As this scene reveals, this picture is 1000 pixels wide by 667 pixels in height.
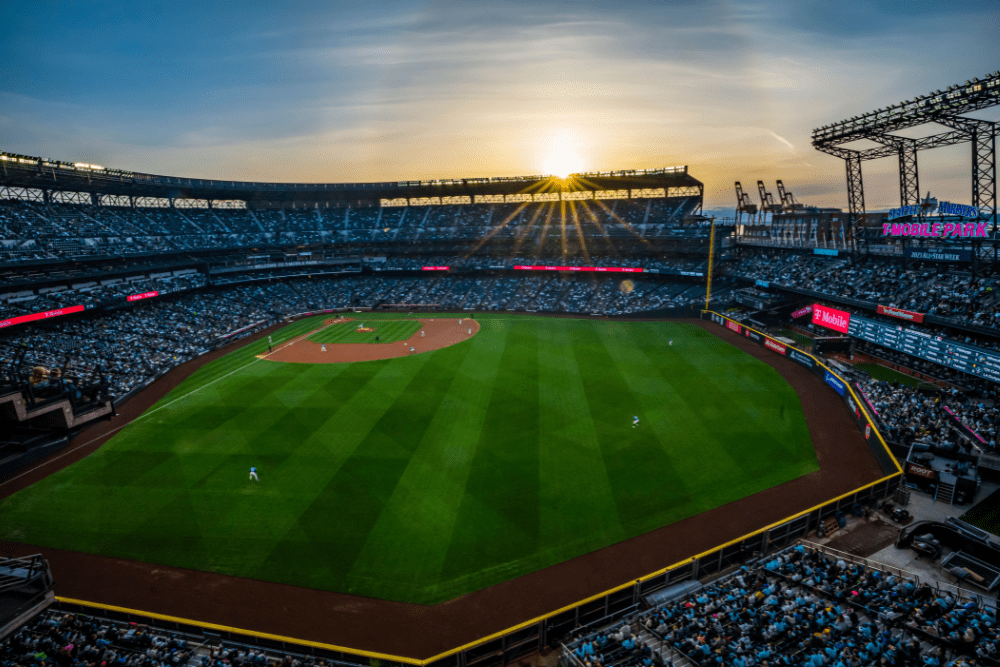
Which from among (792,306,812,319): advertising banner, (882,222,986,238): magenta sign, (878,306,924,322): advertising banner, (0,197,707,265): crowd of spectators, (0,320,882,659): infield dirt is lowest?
(0,320,882,659): infield dirt

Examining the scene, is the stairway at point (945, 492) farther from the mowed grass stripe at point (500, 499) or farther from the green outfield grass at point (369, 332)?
the green outfield grass at point (369, 332)

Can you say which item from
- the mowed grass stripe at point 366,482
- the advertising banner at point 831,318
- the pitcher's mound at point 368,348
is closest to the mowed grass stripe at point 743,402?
the advertising banner at point 831,318

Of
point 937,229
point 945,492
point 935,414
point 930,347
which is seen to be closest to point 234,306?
point 945,492

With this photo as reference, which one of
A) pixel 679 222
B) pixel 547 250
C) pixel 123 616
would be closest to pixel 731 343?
pixel 679 222

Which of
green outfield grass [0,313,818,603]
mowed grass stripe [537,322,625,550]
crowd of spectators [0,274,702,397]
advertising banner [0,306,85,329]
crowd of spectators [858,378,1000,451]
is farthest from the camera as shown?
crowd of spectators [0,274,702,397]

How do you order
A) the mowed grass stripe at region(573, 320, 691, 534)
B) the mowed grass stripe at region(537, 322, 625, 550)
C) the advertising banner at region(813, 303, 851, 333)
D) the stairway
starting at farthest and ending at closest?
the advertising banner at region(813, 303, 851, 333), the mowed grass stripe at region(573, 320, 691, 534), the stairway, the mowed grass stripe at region(537, 322, 625, 550)

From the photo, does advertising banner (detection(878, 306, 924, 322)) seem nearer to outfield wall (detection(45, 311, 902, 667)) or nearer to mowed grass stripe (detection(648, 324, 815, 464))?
mowed grass stripe (detection(648, 324, 815, 464))

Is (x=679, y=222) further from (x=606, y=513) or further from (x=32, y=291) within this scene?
(x=32, y=291)

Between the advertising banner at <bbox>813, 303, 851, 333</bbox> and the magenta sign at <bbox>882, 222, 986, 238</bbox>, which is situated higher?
the magenta sign at <bbox>882, 222, 986, 238</bbox>

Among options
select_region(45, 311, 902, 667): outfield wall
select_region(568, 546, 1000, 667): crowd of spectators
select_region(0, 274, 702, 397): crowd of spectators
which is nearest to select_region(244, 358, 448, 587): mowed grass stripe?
select_region(45, 311, 902, 667): outfield wall
